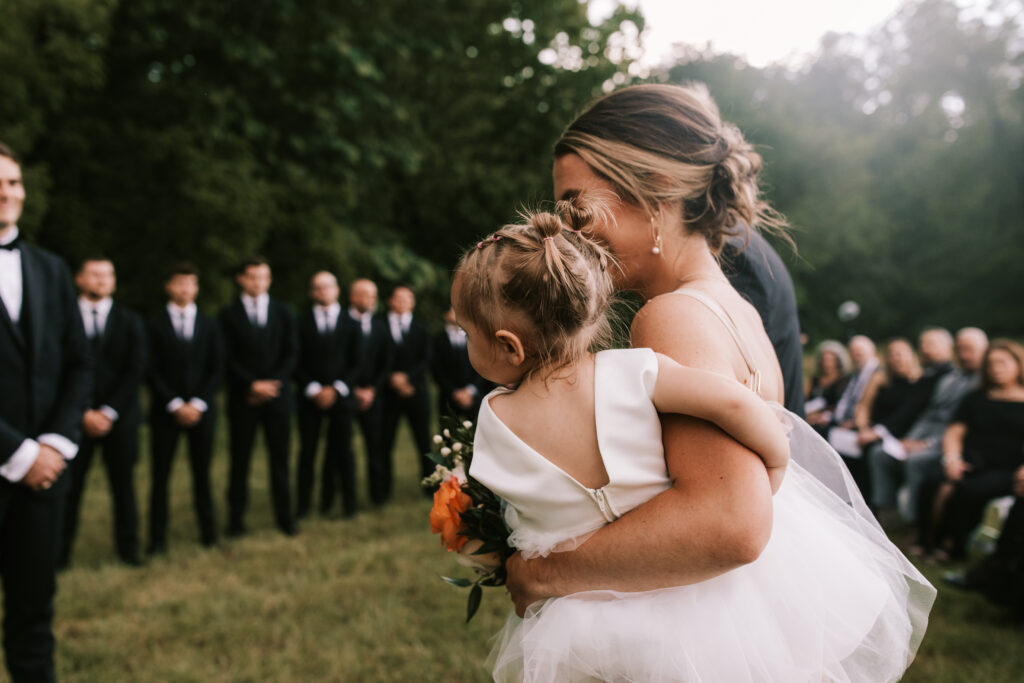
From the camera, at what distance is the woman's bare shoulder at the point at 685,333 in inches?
59.8

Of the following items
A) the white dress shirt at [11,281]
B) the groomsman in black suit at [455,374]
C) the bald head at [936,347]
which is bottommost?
the groomsman in black suit at [455,374]

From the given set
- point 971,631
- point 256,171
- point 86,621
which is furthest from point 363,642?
point 256,171

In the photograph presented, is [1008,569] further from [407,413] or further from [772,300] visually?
[407,413]

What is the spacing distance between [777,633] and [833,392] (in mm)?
8361

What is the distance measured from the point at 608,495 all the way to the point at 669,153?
84 centimetres

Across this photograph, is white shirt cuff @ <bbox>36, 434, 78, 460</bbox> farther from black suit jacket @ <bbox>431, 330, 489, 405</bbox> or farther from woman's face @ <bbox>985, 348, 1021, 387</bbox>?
woman's face @ <bbox>985, 348, 1021, 387</bbox>

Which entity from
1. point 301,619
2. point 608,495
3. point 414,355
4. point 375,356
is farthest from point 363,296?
point 608,495

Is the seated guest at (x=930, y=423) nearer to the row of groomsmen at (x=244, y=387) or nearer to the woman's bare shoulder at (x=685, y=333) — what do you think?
the row of groomsmen at (x=244, y=387)

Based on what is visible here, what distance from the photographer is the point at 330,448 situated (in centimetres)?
858

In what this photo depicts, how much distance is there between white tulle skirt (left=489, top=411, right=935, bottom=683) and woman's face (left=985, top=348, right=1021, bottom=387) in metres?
5.68

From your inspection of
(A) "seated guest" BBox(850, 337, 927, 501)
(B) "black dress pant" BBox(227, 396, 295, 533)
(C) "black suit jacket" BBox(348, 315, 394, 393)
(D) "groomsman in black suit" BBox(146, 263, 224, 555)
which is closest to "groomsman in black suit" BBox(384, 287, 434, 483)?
(C) "black suit jacket" BBox(348, 315, 394, 393)

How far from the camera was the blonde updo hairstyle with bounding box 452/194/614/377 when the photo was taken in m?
1.55

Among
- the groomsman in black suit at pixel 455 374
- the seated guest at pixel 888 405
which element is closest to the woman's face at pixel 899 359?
the seated guest at pixel 888 405

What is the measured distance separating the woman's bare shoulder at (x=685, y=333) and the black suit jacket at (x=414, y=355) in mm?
8008
